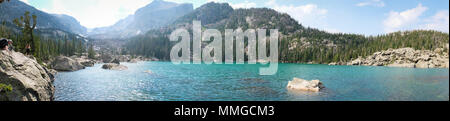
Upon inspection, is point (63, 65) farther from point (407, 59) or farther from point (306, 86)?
point (407, 59)

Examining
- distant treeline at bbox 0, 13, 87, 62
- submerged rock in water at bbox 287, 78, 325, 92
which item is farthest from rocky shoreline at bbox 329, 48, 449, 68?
distant treeline at bbox 0, 13, 87, 62

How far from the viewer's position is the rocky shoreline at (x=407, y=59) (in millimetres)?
116037

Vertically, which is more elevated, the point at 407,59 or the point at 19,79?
the point at 407,59

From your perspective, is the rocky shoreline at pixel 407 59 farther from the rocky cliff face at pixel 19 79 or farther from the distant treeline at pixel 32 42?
the distant treeline at pixel 32 42

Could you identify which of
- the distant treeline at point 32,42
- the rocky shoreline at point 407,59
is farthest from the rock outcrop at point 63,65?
the rocky shoreline at point 407,59

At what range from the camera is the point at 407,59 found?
5448 inches

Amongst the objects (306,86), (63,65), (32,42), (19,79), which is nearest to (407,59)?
(306,86)

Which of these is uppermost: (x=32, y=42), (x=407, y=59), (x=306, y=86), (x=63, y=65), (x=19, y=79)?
(x=32, y=42)
